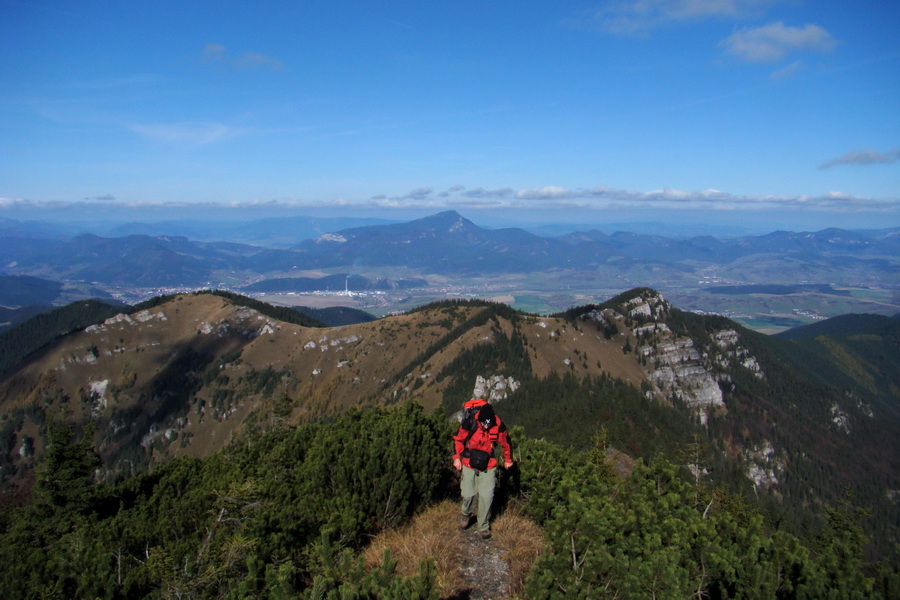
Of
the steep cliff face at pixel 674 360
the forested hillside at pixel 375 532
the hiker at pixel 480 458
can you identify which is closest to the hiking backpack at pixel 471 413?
the hiker at pixel 480 458

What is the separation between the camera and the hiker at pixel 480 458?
40.0 feet

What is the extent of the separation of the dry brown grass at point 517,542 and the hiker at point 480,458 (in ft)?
1.51

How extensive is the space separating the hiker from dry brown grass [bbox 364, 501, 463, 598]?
761 millimetres

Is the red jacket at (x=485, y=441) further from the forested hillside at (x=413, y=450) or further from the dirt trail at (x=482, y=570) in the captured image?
the dirt trail at (x=482, y=570)

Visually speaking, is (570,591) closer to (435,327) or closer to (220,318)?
(435,327)

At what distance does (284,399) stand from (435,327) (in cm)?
11742

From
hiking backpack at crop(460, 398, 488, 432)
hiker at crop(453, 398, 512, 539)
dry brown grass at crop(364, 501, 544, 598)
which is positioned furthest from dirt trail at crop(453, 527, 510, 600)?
hiking backpack at crop(460, 398, 488, 432)

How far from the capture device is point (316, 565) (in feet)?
31.9

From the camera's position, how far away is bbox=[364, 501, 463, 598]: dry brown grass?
10.2 m

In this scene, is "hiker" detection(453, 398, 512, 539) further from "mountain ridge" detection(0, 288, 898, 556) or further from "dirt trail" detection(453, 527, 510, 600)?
"mountain ridge" detection(0, 288, 898, 556)

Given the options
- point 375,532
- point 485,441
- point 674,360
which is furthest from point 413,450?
point 674,360

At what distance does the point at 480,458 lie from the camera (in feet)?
39.7

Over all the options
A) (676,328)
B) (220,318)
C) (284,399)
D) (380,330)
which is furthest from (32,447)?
(676,328)

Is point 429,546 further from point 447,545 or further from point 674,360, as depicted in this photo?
point 674,360
